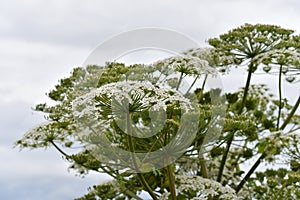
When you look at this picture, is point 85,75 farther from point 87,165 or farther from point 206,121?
point 206,121

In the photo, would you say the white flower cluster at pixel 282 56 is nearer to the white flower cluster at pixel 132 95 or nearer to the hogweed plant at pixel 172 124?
the hogweed plant at pixel 172 124

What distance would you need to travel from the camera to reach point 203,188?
613 centimetres

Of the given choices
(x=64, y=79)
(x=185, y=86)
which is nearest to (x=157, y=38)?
(x=185, y=86)

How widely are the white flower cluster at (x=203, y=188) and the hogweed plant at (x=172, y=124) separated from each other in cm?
1


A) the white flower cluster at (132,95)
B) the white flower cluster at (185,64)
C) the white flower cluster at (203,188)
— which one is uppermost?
the white flower cluster at (185,64)

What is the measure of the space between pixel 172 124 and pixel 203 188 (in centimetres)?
124

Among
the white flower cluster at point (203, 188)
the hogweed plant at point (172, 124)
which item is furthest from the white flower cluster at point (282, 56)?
the white flower cluster at point (203, 188)

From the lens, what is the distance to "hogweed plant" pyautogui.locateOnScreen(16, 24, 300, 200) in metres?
5.17

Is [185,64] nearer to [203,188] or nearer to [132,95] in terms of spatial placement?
[132,95]

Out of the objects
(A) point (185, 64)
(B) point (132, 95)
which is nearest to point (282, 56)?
(A) point (185, 64)

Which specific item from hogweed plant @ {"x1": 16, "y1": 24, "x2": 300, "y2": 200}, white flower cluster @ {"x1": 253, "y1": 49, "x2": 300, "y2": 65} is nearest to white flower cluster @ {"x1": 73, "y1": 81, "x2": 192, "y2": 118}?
hogweed plant @ {"x1": 16, "y1": 24, "x2": 300, "y2": 200}

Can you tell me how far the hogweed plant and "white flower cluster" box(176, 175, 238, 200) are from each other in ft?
0.04

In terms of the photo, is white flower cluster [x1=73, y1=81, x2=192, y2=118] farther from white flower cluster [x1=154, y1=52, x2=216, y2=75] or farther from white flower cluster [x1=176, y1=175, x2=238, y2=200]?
white flower cluster [x1=176, y1=175, x2=238, y2=200]

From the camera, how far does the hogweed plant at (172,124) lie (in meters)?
5.17
